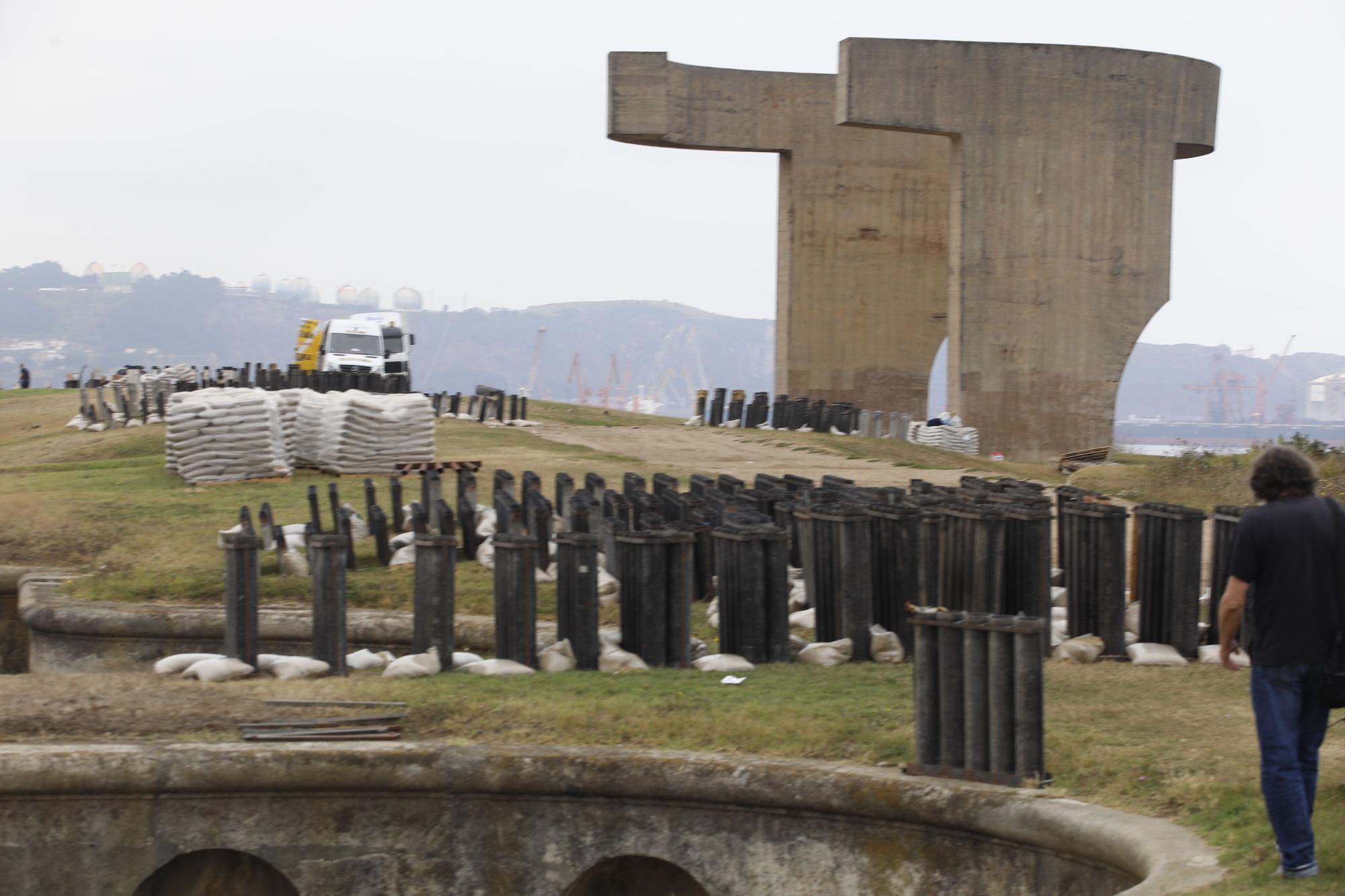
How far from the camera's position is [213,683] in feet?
29.7

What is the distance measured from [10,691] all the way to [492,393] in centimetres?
2352

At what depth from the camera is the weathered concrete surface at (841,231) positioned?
3562 centimetres

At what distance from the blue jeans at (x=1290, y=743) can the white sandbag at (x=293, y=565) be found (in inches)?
318

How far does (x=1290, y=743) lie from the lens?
5555mm

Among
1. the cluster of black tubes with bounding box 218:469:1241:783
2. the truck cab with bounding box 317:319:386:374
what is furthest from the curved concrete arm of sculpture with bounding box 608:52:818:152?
the cluster of black tubes with bounding box 218:469:1241:783

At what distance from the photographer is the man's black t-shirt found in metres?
5.58

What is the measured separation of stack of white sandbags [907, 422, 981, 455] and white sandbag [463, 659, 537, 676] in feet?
72.1

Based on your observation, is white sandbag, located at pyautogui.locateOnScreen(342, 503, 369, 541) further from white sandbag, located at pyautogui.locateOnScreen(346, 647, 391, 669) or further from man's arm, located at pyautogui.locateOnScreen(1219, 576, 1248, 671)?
man's arm, located at pyautogui.locateOnScreen(1219, 576, 1248, 671)

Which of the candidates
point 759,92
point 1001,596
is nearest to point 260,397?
point 1001,596

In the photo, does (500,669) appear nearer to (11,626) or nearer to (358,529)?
(358,529)

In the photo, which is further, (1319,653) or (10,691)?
(10,691)

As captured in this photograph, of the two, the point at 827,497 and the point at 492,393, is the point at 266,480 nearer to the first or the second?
the point at 827,497

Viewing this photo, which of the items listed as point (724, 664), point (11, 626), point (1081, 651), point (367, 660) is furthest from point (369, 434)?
point (1081, 651)

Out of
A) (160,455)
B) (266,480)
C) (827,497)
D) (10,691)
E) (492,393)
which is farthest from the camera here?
(492,393)
